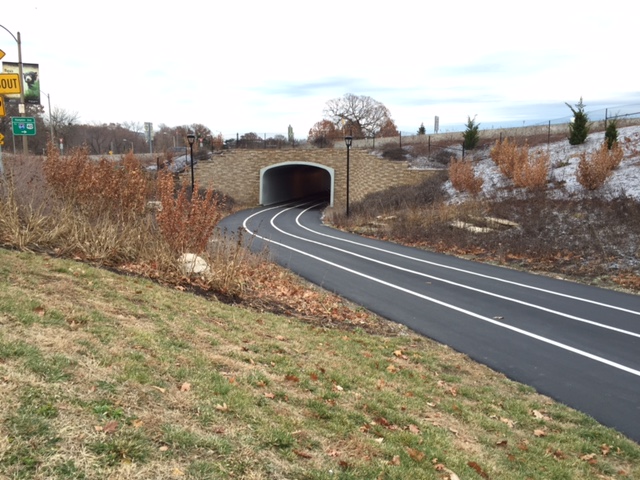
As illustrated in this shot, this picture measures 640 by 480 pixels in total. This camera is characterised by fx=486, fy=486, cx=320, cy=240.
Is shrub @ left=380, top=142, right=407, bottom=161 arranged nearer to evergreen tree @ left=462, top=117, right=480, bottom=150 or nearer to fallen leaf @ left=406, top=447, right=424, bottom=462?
evergreen tree @ left=462, top=117, right=480, bottom=150

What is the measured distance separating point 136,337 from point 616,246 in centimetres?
1567

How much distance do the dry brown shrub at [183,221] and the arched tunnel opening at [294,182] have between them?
27701mm

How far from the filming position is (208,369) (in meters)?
4.99

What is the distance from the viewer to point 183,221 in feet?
33.5

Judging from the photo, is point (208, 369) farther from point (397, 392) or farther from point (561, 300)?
point (561, 300)

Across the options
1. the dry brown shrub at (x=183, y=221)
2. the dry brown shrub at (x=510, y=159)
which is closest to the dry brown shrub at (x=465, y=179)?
the dry brown shrub at (x=510, y=159)

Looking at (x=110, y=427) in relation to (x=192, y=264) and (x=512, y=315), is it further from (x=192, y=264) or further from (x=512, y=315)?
(x=512, y=315)

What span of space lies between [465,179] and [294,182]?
2774 centimetres

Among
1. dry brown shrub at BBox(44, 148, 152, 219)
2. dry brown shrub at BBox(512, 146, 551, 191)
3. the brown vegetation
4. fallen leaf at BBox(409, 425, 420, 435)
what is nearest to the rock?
the brown vegetation

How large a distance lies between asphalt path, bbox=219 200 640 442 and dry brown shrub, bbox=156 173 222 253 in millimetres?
1084

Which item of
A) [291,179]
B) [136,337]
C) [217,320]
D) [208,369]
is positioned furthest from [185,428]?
[291,179]

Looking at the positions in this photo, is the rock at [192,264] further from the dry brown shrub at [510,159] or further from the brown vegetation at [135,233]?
the dry brown shrub at [510,159]

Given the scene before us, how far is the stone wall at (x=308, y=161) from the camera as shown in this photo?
33656mm

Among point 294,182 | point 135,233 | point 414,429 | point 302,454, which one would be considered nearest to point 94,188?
point 135,233
